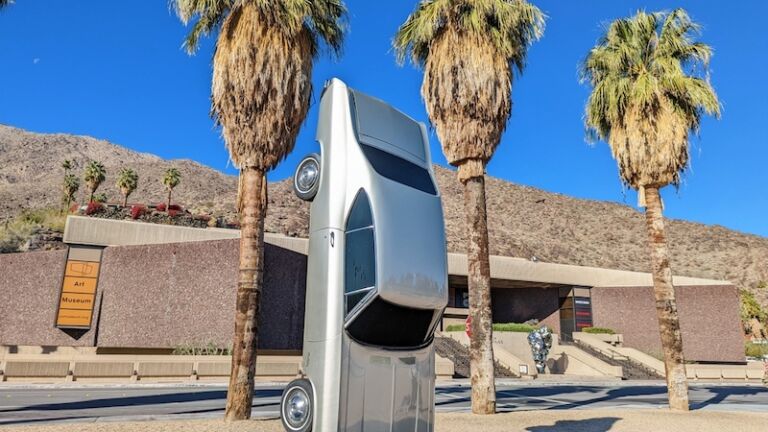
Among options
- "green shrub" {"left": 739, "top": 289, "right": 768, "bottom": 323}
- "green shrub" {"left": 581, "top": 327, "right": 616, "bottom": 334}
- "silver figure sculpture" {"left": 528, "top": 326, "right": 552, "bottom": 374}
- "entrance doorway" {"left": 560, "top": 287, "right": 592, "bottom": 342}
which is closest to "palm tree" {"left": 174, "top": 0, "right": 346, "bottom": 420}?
"silver figure sculpture" {"left": 528, "top": 326, "right": 552, "bottom": 374}

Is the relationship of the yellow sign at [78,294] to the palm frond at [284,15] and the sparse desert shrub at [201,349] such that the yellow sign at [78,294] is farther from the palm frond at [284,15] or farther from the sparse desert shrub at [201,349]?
the palm frond at [284,15]

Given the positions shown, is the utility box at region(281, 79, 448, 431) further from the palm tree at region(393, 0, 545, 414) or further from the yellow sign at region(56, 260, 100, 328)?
the yellow sign at region(56, 260, 100, 328)

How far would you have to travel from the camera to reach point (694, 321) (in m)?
42.6

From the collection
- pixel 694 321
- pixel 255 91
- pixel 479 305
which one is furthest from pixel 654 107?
pixel 694 321

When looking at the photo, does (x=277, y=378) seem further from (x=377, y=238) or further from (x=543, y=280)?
(x=543, y=280)

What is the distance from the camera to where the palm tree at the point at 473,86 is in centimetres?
1452

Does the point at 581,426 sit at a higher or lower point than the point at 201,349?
lower

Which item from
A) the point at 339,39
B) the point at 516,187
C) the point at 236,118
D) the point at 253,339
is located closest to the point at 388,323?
the point at 253,339

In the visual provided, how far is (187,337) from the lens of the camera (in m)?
28.7

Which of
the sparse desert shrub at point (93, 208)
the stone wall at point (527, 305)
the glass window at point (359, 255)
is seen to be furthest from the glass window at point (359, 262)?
the stone wall at point (527, 305)

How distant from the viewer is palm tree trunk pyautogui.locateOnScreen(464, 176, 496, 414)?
1320 cm

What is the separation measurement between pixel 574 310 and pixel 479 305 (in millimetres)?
36707

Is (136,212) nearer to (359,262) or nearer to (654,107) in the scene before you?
(654,107)

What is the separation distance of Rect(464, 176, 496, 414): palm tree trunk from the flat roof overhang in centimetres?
2218
